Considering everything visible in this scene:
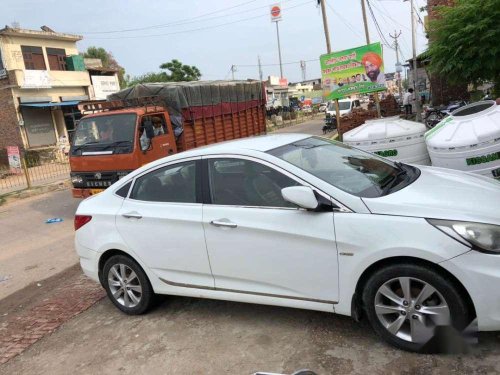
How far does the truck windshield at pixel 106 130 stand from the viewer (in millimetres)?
9281

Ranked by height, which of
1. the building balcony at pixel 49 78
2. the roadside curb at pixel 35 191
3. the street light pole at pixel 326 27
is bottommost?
→ the roadside curb at pixel 35 191

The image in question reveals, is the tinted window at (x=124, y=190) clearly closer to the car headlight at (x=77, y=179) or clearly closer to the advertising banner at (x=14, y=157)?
the car headlight at (x=77, y=179)

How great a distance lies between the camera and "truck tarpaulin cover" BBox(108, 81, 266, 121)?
11.0 m

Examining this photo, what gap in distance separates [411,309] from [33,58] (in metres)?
29.6

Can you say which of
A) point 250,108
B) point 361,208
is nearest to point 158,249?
point 361,208

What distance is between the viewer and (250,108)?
49.6ft

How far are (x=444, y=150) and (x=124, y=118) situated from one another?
6032 mm

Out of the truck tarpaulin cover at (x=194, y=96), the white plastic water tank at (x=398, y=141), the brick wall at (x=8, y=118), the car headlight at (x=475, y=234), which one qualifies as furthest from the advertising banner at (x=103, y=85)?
the car headlight at (x=475, y=234)

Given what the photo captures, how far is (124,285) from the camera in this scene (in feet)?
15.3

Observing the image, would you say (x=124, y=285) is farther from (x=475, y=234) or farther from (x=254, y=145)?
(x=475, y=234)

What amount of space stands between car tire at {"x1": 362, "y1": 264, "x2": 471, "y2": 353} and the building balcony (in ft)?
90.2

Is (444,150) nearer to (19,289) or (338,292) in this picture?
(338,292)

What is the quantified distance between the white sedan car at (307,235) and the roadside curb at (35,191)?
1113cm

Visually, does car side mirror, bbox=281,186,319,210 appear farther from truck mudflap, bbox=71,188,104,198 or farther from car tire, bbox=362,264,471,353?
truck mudflap, bbox=71,188,104,198
